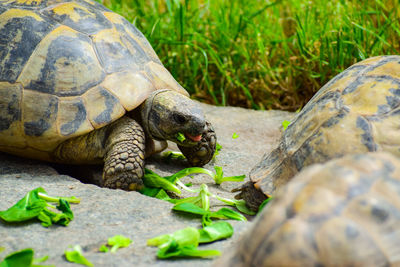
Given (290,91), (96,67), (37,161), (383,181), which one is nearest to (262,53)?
(290,91)

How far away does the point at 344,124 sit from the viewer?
1970 mm

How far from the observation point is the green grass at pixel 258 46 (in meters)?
4.11

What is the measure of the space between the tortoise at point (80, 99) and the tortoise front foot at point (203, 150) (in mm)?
13

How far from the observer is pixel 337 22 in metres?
4.24

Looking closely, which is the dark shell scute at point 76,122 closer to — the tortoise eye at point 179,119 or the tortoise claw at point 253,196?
the tortoise eye at point 179,119

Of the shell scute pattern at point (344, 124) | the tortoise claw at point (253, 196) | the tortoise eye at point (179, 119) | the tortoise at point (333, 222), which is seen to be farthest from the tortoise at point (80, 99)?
the tortoise at point (333, 222)

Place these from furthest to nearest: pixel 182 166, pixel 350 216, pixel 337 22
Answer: pixel 337 22 < pixel 182 166 < pixel 350 216

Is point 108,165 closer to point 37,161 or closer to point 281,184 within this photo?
point 37,161

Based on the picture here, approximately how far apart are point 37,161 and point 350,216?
216 cm

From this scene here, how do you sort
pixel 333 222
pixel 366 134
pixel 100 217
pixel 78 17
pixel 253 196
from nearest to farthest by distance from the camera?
pixel 333 222, pixel 366 134, pixel 100 217, pixel 253 196, pixel 78 17

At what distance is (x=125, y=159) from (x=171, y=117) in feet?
1.16

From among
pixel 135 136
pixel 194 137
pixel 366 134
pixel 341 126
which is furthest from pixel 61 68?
pixel 366 134

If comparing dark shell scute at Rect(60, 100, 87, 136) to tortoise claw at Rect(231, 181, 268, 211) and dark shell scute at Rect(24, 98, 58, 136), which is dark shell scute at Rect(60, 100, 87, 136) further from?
tortoise claw at Rect(231, 181, 268, 211)

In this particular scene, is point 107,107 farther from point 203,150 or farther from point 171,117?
point 203,150
